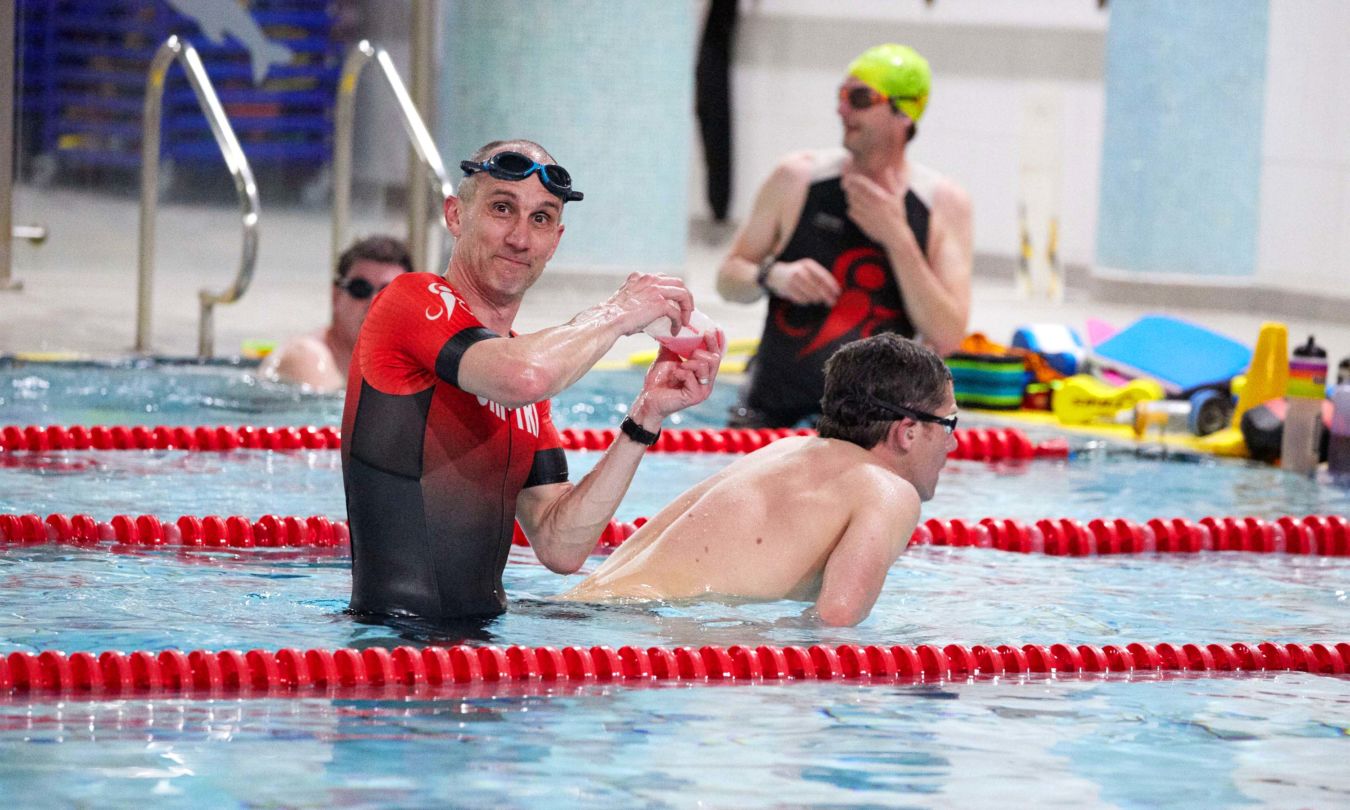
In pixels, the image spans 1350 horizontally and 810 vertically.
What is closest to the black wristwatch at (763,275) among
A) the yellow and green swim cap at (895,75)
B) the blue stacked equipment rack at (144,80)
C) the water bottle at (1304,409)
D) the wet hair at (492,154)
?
the yellow and green swim cap at (895,75)

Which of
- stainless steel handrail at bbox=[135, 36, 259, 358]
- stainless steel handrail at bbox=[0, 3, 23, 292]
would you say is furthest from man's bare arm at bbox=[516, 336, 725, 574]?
stainless steel handrail at bbox=[0, 3, 23, 292]

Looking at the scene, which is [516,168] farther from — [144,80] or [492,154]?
[144,80]

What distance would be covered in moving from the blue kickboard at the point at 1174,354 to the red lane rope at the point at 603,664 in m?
4.14

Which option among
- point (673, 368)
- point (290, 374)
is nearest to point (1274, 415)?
point (290, 374)

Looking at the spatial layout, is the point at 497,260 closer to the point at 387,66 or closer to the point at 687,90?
the point at 387,66

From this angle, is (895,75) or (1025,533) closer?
(1025,533)

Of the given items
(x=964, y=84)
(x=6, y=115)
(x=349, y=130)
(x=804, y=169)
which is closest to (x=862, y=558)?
(x=804, y=169)

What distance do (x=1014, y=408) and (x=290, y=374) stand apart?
2.94 m

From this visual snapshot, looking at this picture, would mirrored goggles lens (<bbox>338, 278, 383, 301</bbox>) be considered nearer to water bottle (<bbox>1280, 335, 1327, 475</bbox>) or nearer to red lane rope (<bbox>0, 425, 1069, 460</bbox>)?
red lane rope (<bbox>0, 425, 1069, 460</bbox>)

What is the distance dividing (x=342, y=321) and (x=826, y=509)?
131 inches

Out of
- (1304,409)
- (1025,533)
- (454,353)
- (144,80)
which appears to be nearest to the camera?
(454,353)

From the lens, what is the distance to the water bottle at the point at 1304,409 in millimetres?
6977

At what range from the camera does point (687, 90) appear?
11680 millimetres

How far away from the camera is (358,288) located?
6.82m
